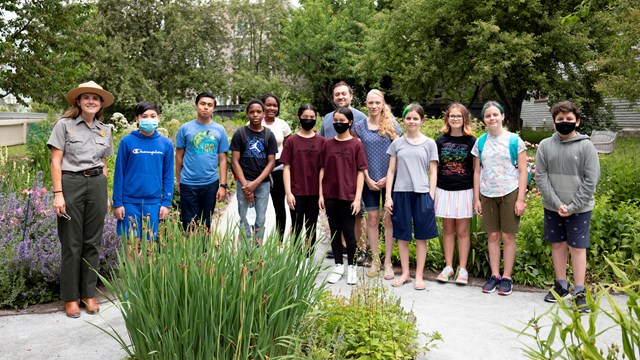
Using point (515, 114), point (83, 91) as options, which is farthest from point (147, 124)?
point (515, 114)

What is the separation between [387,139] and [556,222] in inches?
73.9

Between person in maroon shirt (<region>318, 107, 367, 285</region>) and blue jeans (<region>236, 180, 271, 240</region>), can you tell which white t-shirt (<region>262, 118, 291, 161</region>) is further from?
person in maroon shirt (<region>318, 107, 367, 285</region>)

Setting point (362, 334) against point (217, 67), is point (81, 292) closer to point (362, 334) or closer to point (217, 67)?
point (362, 334)

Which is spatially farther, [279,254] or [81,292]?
[81,292]

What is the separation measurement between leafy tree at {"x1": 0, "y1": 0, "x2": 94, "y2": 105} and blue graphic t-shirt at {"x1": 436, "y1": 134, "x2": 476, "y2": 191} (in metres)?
12.4

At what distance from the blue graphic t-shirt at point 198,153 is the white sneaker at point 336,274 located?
5.14 ft

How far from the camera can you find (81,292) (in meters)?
4.83

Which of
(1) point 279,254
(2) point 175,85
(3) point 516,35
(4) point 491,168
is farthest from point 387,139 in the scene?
(2) point 175,85

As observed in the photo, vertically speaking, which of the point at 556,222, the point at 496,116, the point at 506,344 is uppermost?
the point at 496,116

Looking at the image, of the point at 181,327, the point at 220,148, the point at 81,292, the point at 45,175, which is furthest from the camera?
the point at 45,175

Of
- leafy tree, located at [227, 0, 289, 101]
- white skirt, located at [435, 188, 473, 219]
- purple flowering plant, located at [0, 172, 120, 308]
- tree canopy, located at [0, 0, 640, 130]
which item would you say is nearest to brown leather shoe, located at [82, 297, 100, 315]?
purple flowering plant, located at [0, 172, 120, 308]

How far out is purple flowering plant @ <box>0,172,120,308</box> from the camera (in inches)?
196

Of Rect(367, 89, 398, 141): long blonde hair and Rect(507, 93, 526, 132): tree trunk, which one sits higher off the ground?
Rect(507, 93, 526, 132): tree trunk

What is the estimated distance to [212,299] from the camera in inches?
111
